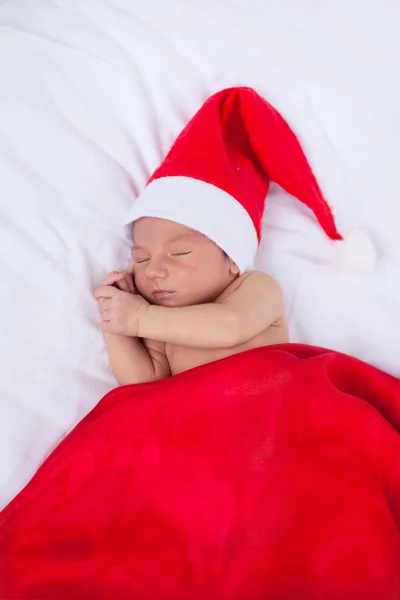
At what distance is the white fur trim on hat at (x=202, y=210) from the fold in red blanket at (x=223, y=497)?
0.71 feet

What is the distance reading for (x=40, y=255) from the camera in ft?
3.85

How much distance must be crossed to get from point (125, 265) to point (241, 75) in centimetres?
48

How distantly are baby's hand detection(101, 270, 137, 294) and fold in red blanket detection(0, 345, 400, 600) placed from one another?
20 cm

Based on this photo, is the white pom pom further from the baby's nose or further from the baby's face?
the baby's nose

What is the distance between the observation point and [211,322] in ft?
3.64

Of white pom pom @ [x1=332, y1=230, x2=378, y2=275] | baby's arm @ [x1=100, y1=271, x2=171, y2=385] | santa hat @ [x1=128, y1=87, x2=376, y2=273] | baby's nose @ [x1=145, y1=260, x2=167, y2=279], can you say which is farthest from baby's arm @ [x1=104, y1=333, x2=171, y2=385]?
white pom pom @ [x1=332, y1=230, x2=378, y2=275]

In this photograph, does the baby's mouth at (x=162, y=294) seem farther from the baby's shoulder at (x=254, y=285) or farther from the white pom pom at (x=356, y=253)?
the white pom pom at (x=356, y=253)

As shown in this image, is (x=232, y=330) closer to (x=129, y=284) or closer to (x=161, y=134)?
(x=129, y=284)

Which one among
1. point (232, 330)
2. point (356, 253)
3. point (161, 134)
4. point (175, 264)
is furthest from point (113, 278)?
point (356, 253)

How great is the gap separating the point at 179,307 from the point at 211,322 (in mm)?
69

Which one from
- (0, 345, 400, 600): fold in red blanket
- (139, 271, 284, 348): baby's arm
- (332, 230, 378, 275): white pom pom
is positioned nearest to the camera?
(0, 345, 400, 600): fold in red blanket

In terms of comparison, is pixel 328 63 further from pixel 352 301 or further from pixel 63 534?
pixel 63 534

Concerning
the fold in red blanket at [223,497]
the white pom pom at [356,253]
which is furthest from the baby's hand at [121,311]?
the white pom pom at [356,253]

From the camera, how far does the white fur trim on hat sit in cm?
116
